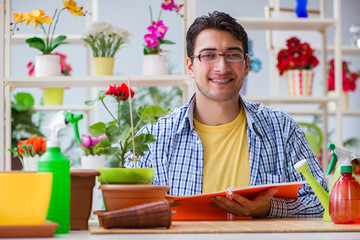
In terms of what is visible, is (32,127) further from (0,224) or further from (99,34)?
(0,224)

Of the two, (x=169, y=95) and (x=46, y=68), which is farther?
(x=169, y=95)

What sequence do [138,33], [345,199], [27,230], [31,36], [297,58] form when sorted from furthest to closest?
[138,33] < [297,58] < [31,36] < [345,199] < [27,230]

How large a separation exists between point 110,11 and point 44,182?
538cm

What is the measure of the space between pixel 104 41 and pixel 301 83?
140 cm

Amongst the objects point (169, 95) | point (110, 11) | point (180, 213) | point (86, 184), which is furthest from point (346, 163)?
point (110, 11)

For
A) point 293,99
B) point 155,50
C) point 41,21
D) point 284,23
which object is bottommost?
point 293,99

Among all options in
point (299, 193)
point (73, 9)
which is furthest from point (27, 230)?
point (73, 9)

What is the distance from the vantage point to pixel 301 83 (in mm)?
3719

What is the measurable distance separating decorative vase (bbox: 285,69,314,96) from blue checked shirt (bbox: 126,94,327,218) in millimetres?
1559

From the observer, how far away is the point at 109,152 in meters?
1.33

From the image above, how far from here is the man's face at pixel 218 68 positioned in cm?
214

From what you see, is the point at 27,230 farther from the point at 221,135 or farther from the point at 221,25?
the point at 221,25

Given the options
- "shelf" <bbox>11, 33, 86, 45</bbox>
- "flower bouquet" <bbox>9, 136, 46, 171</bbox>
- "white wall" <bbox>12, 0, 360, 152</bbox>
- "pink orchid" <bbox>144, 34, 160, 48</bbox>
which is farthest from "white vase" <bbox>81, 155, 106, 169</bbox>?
"white wall" <bbox>12, 0, 360, 152</bbox>

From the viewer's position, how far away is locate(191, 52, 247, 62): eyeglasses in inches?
84.3
